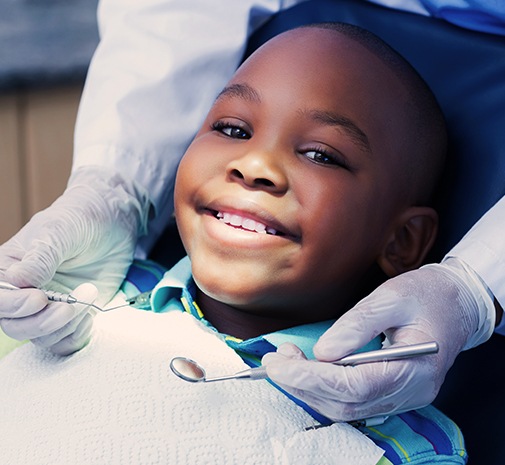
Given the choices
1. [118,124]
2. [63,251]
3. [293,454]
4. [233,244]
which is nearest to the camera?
[293,454]

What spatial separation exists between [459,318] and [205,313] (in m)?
0.34

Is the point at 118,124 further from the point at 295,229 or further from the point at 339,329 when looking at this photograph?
the point at 339,329

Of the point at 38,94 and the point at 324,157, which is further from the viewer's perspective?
the point at 38,94

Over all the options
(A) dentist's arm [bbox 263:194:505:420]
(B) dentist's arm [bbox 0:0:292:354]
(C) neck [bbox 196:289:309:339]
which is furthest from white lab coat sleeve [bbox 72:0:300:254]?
(A) dentist's arm [bbox 263:194:505:420]

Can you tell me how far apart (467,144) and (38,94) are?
1343 millimetres

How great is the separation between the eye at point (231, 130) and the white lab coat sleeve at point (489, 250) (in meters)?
0.30

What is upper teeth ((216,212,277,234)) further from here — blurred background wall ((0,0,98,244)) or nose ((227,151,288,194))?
blurred background wall ((0,0,98,244))

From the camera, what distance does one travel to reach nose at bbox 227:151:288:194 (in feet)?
3.35

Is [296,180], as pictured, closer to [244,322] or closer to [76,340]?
[244,322]

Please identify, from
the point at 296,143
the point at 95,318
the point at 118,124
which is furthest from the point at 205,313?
the point at 118,124

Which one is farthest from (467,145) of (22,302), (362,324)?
(22,302)

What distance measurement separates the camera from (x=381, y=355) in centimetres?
88

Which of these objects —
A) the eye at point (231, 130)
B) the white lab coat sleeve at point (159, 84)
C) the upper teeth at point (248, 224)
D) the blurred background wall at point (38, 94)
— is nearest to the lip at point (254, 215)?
the upper teeth at point (248, 224)

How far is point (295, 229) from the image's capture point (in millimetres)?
1032
